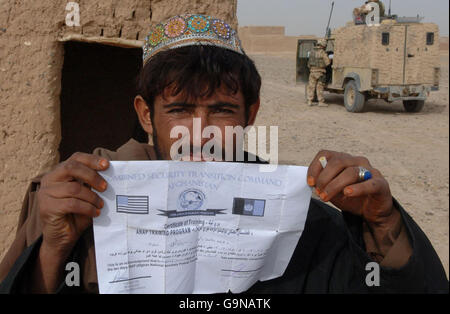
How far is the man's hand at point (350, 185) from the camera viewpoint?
1.24 m

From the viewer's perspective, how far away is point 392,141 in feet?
28.6

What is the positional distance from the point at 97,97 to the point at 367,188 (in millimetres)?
4022

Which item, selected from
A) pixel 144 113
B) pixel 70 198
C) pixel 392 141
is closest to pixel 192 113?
pixel 144 113

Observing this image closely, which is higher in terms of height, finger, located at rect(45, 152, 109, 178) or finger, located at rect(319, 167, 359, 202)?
finger, located at rect(45, 152, 109, 178)

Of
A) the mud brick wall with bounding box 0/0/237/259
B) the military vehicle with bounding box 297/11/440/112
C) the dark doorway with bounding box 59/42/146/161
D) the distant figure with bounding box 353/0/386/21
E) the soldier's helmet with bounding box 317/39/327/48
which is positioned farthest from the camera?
the distant figure with bounding box 353/0/386/21

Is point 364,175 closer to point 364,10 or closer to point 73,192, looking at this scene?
point 73,192

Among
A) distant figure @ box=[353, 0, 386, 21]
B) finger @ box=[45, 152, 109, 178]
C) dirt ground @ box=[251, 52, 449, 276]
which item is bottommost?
dirt ground @ box=[251, 52, 449, 276]

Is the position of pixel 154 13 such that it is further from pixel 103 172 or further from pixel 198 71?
pixel 103 172

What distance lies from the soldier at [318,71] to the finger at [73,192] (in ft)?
40.6

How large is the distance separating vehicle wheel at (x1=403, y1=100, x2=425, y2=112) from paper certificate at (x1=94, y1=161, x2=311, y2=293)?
1198 cm

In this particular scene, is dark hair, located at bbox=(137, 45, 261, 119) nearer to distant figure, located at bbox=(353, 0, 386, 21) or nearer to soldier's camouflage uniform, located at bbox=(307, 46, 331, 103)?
soldier's camouflage uniform, located at bbox=(307, 46, 331, 103)

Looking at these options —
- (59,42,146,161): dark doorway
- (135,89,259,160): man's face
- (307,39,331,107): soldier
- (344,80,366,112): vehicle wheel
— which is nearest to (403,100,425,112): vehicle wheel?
(344,80,366,112): vehicle wheel

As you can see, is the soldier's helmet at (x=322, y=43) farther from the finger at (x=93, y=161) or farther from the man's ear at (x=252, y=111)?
the finger at (x=93, y=161)

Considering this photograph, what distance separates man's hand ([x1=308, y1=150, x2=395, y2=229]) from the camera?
1237mm
